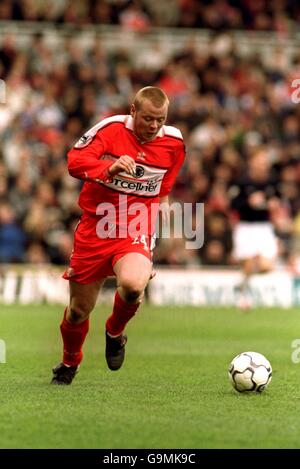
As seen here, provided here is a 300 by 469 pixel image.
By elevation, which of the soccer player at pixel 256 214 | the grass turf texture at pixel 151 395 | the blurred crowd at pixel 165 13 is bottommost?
the grass turf texture at pixel 151 395

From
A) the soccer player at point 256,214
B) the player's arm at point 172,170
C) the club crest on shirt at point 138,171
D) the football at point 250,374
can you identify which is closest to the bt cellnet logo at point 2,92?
the soccer player at point 256,214

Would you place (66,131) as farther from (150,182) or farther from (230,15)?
(150,182)

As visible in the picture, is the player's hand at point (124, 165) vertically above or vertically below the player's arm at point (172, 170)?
below

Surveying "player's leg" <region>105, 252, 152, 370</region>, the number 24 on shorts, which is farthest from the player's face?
"player's leg" <region>105, 252, 152, 370</region>

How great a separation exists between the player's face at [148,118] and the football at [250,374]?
176 cm

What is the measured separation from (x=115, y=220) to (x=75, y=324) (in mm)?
820

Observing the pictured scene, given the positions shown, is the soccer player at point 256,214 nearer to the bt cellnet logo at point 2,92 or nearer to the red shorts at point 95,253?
the bt cellnet logo at point 2,92

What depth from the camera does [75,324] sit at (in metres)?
8.22

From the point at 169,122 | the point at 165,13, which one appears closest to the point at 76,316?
the point at 169,122

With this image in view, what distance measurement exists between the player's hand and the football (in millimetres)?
1583

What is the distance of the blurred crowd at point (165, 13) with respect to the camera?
21859mm

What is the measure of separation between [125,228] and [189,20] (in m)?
15.5

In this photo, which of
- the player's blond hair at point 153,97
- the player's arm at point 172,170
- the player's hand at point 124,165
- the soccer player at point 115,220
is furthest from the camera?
the player's arm at point 172,170

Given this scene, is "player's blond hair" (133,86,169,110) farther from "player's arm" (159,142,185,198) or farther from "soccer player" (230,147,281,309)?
"soccer player" (230,147,281,309)
